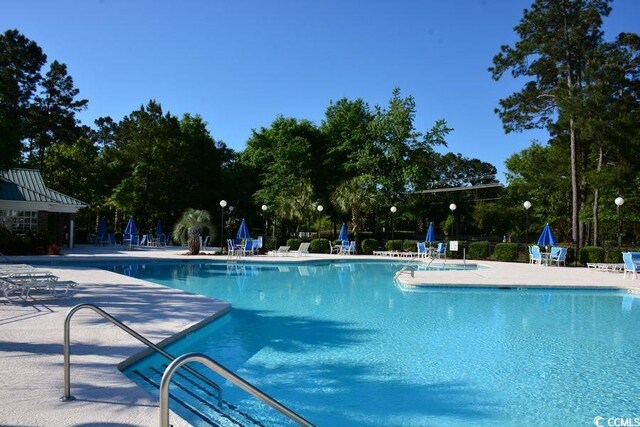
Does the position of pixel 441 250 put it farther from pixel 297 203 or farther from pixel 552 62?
pixel 552 62

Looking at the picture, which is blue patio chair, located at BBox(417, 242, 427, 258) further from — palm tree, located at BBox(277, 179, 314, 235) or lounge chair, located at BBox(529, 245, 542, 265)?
palm tree, located at BBox(277, 179, 314, 235)

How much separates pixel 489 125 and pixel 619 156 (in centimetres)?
899

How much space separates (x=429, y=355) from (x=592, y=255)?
17.7 metres

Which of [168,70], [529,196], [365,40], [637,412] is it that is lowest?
[637,412]

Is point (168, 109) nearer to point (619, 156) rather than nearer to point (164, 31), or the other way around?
point (164, 31)

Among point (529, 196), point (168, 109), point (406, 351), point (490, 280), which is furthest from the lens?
point (529, 196)

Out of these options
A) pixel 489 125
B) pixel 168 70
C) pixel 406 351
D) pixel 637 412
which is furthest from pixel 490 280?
pixel 489 125

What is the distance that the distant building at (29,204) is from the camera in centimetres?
2389

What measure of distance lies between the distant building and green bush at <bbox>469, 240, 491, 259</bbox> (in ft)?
67.6

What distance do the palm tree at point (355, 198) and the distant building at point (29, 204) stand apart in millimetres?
14775

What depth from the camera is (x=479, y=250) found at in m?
24.7

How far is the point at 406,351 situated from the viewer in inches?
294

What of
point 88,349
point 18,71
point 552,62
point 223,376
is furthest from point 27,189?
point 552,62

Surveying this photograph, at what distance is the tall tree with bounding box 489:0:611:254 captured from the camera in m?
23.9
